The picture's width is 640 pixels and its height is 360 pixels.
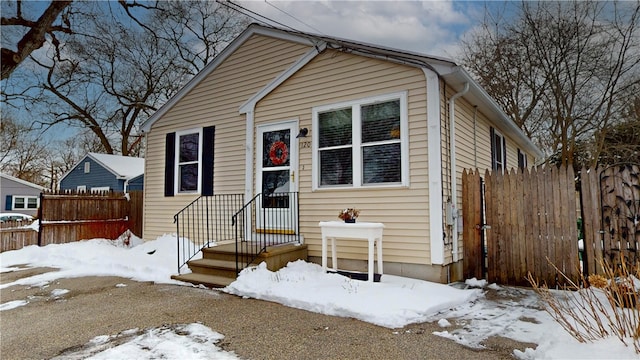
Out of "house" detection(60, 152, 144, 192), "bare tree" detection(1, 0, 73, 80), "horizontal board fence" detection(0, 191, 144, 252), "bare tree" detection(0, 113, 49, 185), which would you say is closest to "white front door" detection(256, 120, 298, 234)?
"bare tree" detection(1, 0, 73, 80)

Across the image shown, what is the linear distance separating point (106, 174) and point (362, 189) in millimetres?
16506

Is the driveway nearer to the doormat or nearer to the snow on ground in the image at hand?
the snow on ground

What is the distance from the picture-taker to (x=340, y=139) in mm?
6266

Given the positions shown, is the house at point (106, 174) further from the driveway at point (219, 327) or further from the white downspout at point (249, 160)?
the driveway at point (219, 327)

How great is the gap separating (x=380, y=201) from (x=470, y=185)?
1520mm

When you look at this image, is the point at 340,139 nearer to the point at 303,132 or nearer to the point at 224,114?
the point at 303,132

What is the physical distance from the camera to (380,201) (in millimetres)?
5750

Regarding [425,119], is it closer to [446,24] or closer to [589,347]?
[589,347]

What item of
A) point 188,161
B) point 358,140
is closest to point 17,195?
point 188,161

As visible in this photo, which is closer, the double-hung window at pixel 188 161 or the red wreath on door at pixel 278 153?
the red wreath on door at pixel 278 153

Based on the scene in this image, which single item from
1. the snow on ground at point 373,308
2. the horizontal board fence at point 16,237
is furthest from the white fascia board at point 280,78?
the horizontal board fence at point 16,237

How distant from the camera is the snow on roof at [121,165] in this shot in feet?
56.2

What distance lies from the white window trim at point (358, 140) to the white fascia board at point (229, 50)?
1563 mm

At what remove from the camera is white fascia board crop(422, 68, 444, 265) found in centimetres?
526
